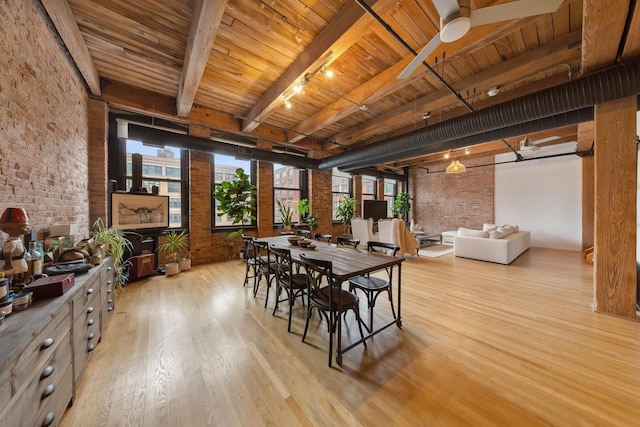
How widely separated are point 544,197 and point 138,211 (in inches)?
417

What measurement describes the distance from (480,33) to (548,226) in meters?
7.38

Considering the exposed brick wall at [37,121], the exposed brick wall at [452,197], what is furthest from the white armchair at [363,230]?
the exposed brick wall at [37,121]

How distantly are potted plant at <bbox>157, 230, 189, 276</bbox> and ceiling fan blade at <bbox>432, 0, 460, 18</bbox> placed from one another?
493 cm

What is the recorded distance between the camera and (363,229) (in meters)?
6.73

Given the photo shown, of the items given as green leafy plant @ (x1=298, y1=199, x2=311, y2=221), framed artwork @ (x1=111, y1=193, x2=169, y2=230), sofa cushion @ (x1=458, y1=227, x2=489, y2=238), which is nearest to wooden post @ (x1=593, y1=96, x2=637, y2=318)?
sofa cushion @ (x1=458, y1=227, x2=489, y2=238)

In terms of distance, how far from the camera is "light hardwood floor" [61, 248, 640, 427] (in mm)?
1443

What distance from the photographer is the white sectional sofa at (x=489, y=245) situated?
500cm

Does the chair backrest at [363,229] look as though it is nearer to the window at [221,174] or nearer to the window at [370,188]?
the window at [370,188]

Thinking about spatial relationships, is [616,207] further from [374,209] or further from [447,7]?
[374,209]

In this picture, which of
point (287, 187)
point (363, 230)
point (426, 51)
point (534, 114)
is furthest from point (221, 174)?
point (534, 114)

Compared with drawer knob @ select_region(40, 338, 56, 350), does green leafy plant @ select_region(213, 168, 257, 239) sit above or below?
above

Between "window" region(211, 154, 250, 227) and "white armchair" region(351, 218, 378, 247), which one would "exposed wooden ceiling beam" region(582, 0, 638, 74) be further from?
"window" region(211, 154, 250, 227)

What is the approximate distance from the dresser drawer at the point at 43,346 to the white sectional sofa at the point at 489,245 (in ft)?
21.7

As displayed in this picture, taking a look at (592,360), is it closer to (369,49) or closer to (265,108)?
(369,49)
